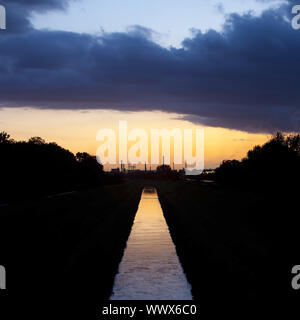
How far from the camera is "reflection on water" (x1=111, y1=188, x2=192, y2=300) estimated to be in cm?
1265

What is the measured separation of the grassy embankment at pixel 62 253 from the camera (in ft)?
42.8

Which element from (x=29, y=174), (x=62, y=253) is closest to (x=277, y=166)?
(x=29, y=174)

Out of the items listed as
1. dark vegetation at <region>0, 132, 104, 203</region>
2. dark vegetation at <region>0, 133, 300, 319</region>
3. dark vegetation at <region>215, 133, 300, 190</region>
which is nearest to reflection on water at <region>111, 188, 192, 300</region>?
dark vegetation at <region>0, 133, 300, 319</region>

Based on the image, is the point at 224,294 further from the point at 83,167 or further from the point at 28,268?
the point at 83,167

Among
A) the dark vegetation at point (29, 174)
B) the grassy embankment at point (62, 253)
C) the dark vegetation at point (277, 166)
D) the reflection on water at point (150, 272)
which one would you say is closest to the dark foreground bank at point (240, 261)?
the reflection on water at point (150, 272)

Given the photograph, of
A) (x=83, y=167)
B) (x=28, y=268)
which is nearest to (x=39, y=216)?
(x=28, y=268)

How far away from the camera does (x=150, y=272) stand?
16.2 m

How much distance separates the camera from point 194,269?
1638 centimetres

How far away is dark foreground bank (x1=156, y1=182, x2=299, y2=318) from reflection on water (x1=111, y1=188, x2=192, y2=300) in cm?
40

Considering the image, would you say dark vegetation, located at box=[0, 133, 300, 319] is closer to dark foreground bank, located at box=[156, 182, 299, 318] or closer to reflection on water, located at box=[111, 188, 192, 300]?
dark foreground bank, located at box=[156, 182, 299, 318]

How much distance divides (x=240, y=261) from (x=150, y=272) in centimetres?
309

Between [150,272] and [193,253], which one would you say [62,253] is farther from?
[193,253]

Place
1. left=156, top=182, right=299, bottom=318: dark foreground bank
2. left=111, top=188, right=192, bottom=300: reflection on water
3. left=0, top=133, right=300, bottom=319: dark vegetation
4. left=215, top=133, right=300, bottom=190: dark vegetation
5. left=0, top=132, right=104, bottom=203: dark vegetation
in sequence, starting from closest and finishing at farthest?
left=156, top=182, right=299, bottom=318: dark foreground bank, left=0, top=133, right=300, bottom=319: dark vegetation, left=111, top=188, right=192, bottom=300: reflection on water, left=0, top=132, right=104, bottom=203: dark vegetation, left=215, top=133, right=300, bottom=190: dark vegetation
